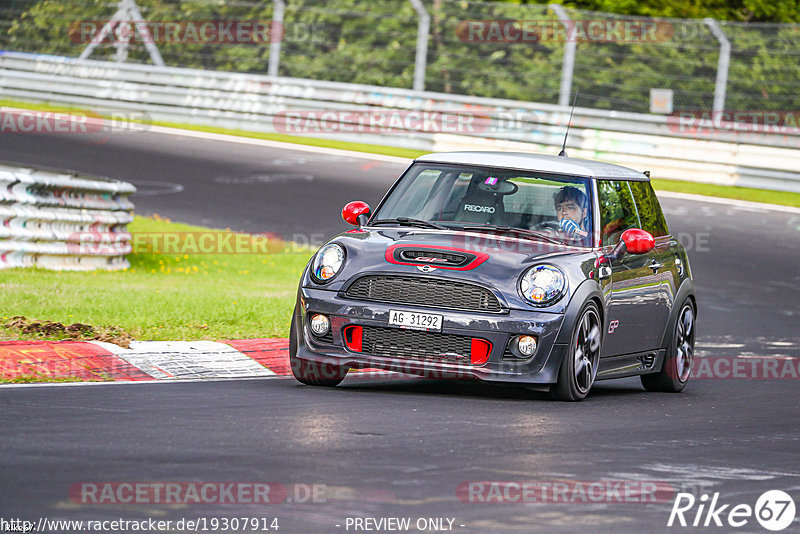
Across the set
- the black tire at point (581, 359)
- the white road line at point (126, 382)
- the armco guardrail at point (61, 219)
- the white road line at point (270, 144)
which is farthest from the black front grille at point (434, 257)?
the white road line at point (270, 144)

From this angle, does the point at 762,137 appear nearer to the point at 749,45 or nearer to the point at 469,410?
the point at 749,45

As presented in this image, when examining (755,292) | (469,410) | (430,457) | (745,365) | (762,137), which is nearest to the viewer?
(430,457)

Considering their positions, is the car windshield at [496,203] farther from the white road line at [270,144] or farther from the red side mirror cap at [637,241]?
the white road line at [270,144]

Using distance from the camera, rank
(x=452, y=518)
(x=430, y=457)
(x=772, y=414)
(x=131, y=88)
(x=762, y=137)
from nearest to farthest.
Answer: (x=452, y=518), (x=430, y=457), (x=772, y=414), (x=762, y=137), (x=131, y=88)

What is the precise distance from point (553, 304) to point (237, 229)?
1070 cm

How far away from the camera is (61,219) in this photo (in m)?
15.0

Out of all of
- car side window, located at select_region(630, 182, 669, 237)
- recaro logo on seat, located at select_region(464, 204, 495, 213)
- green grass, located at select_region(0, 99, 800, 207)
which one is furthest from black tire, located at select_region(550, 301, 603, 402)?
green grass, located at select_region(0, 99, 800, 207)

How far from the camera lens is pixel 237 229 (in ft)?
62.7

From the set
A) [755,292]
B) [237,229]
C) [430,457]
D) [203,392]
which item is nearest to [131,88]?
[237,229]

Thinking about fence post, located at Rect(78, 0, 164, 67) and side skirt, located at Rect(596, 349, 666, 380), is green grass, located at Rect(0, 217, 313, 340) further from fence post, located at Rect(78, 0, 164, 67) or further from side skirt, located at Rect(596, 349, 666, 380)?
fence post, located at Rect(78, 0, 164, 67)

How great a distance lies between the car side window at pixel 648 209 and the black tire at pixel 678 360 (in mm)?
583

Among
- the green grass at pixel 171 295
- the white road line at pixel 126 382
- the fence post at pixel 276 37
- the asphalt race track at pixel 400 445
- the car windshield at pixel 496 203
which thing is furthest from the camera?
the fence post at pixel 276 37

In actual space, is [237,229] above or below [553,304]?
below

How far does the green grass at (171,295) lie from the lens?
11242 millimetres
